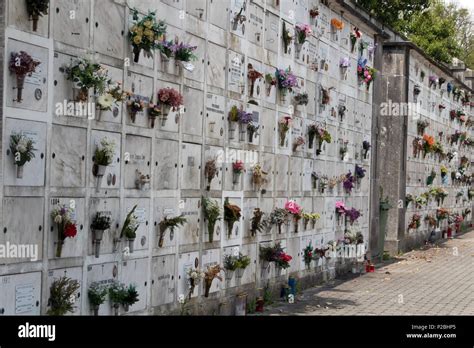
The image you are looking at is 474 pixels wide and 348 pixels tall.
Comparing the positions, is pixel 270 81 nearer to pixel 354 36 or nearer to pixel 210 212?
pixel 210 212

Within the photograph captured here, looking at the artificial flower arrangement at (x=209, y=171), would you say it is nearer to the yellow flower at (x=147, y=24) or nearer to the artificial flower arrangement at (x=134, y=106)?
the artificial flower arrangement at (x=134, y=106)

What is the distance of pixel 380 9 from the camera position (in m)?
26.0

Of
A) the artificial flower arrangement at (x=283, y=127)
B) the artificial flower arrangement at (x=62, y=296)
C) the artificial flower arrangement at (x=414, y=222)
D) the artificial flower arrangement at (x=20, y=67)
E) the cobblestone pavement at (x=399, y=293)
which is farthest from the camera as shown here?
the artificial flower arrangement at (x=414, y=222)

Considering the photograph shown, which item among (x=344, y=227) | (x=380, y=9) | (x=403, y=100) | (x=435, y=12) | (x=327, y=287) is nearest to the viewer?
(x=327, y=287)

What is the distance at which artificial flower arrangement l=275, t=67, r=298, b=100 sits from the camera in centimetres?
1136

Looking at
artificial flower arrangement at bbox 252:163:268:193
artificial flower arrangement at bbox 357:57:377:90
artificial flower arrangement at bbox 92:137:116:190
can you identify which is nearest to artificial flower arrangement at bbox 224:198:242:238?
artificial flower arrangement at bbox 252:163:268:193

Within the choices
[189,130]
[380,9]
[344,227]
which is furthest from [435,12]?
[189,130]

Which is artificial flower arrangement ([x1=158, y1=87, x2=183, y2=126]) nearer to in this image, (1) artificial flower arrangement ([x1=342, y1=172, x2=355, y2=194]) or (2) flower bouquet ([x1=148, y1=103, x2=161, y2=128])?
(2) flower bouquet ([x1=148, y1=103, x2=161, y2=128])

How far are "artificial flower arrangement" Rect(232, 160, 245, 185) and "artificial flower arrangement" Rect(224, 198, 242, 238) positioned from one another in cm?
33

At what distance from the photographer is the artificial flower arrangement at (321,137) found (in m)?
12.8

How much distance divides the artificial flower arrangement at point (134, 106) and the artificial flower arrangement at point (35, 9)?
153 cm

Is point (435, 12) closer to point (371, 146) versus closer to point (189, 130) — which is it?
point (371, 146)

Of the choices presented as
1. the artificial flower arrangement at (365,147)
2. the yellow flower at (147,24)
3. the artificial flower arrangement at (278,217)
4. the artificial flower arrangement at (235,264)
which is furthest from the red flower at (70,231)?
the artificial flower arrangement at (365,147)

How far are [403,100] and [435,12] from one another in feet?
49.1
